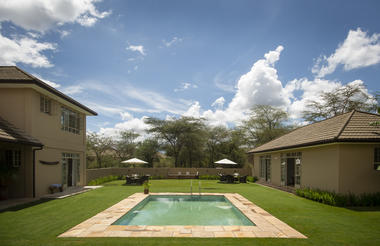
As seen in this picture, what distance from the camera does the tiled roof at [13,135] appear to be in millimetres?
9744

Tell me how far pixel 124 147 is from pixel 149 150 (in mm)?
6755

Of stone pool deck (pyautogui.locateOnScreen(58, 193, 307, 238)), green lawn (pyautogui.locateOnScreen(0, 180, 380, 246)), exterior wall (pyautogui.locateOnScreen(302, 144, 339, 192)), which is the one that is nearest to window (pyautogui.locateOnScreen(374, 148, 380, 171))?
exterior wall (pyautogui.locateOnScreen(302, 144, 339, 192))

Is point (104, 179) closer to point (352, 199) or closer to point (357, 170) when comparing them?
point (352, 199)

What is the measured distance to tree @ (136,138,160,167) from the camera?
3369 centimetres

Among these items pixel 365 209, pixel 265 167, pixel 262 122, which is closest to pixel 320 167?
pixel 365 209

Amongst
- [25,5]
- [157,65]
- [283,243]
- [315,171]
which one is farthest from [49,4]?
[315,171]

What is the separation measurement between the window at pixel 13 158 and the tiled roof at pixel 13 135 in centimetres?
112

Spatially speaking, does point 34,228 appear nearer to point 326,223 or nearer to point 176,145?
point 326,223

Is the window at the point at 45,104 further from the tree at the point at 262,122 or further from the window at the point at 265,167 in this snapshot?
the tree at the point at 262,122

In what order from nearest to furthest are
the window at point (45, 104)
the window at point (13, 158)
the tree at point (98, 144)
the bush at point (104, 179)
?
the window at point (13, 158)
the window at point (45, 104)
the bush at point (104, 179)
the tree at point (98, 144)

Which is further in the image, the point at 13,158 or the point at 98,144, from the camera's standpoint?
the point at 98,144

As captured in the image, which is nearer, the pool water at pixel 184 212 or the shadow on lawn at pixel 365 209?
the pool water at pixel 184 212

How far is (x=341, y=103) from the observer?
29.4 meters

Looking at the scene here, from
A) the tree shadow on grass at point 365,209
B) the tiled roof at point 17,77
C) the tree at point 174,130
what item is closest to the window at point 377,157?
the tree shadow on grass at point 365,209
